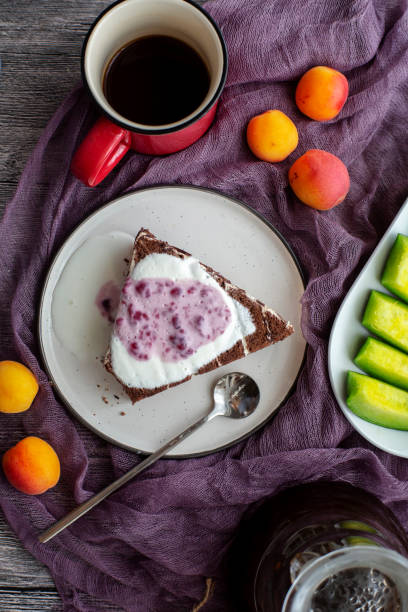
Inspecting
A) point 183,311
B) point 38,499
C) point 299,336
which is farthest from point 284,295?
point 38,499

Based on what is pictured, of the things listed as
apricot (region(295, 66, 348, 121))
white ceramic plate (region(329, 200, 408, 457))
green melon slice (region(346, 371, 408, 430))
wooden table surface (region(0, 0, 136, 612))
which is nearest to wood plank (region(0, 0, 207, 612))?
wooden table surface (region(0, 0, 136, 612))

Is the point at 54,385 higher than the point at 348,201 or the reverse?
the reverse

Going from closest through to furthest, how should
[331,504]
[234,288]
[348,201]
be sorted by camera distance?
[331,504]
[234,288]
[348,201]

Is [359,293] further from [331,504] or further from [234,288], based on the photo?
[331,504]

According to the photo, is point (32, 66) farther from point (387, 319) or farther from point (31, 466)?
point (387, 319)

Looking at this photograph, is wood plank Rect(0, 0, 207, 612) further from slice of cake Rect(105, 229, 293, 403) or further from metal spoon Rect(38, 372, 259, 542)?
metal spoon Rect(38, 372, 259, 542)

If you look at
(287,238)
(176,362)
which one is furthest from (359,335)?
(176,362)

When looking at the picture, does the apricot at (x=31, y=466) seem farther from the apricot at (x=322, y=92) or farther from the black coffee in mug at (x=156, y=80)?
the apricot at (x=322, y=92)
